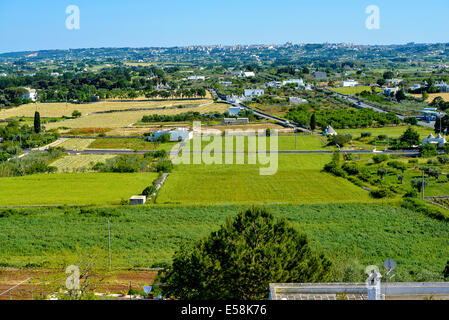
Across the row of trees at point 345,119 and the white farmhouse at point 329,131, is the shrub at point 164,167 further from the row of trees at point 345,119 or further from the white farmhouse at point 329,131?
the row of trees at point 345,119

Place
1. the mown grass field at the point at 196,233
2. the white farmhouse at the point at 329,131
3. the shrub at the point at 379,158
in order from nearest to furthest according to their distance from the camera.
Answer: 1. the mown grass field at the point at 196,233
2. the shrub at the point at 379,158
3. the white farmhouse at the point at 329,131

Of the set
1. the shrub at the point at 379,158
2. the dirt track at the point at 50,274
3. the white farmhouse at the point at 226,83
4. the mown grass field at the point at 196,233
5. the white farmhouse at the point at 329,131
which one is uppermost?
the white farmhouse at the point at 226,83

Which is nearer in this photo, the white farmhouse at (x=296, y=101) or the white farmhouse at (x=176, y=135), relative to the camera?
the white farmhouse at (x=176, y=135)

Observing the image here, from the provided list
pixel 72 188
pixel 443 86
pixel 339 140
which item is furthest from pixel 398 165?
pixel 443 86

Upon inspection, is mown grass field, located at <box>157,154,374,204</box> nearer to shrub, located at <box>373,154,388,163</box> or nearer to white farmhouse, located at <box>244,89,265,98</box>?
shrub, located at <box>373,154,388,163</box>

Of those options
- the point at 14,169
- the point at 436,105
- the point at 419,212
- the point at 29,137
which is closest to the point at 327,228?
the point at 419,212

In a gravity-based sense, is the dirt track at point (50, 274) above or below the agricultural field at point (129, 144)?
below

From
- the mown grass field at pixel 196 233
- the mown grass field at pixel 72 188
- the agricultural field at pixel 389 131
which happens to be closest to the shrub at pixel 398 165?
the mown grass field at pixel 196 233
